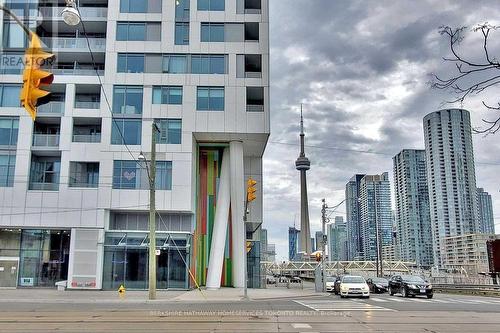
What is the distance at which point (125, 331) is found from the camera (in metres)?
13.0

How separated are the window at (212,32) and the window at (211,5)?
1.51 metres

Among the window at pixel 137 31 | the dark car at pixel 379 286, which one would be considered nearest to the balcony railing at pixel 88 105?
the window at pixel 137 31

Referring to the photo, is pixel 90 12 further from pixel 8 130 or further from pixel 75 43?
pixel 8 130

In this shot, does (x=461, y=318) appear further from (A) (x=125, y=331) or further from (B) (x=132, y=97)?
(B) (x=132, y=97)

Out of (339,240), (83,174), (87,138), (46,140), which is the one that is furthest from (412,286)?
(339,240)

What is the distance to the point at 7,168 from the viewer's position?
3866 centimetres

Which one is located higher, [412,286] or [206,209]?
[206,209]

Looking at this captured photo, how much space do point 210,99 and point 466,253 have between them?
278 ft

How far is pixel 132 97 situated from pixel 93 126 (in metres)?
4.57

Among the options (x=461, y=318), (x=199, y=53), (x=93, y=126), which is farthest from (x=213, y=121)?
(x=461, y=318)

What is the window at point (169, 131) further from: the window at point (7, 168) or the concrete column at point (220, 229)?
the window at point (7, 168)

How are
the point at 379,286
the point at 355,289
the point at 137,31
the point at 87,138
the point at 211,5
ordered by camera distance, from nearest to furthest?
the point at 355,289 → the point at 379,286 → the point at 87,138 → the point at 137,31 → the point at 211,5

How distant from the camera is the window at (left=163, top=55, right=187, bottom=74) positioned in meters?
41.7

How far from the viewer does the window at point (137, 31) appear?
138 ft
